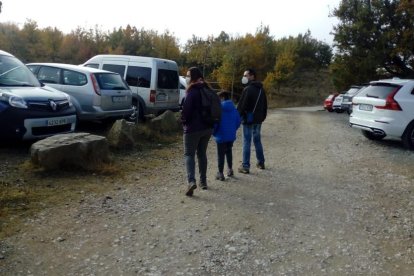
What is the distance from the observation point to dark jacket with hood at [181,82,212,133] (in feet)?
17.8

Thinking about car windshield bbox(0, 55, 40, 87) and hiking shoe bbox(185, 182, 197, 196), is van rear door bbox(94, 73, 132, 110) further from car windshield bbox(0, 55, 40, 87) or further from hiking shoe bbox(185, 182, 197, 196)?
hiking shoe bbox(185, 182, 197, 196)

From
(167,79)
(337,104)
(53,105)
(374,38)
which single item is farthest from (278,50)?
(53,105)

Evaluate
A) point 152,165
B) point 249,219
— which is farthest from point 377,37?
point 249,219

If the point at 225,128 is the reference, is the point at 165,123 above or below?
below

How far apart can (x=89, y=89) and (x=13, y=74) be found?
192 cm

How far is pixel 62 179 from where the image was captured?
5.97m

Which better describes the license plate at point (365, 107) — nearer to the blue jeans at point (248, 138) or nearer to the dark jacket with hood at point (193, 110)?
the blue jeans at point (248, 138)

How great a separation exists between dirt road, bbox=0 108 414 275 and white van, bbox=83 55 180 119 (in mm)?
5310

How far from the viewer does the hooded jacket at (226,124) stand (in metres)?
6.31

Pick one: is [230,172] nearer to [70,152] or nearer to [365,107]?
[70,152]

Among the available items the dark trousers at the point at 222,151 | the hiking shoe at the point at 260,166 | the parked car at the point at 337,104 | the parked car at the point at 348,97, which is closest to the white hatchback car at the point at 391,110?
the hiking shoe at the point at 260,166

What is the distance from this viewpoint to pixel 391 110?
30.6 feet

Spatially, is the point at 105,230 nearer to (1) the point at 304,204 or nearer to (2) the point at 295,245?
(2) the point at 295,245

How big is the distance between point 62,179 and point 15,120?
1462mm
